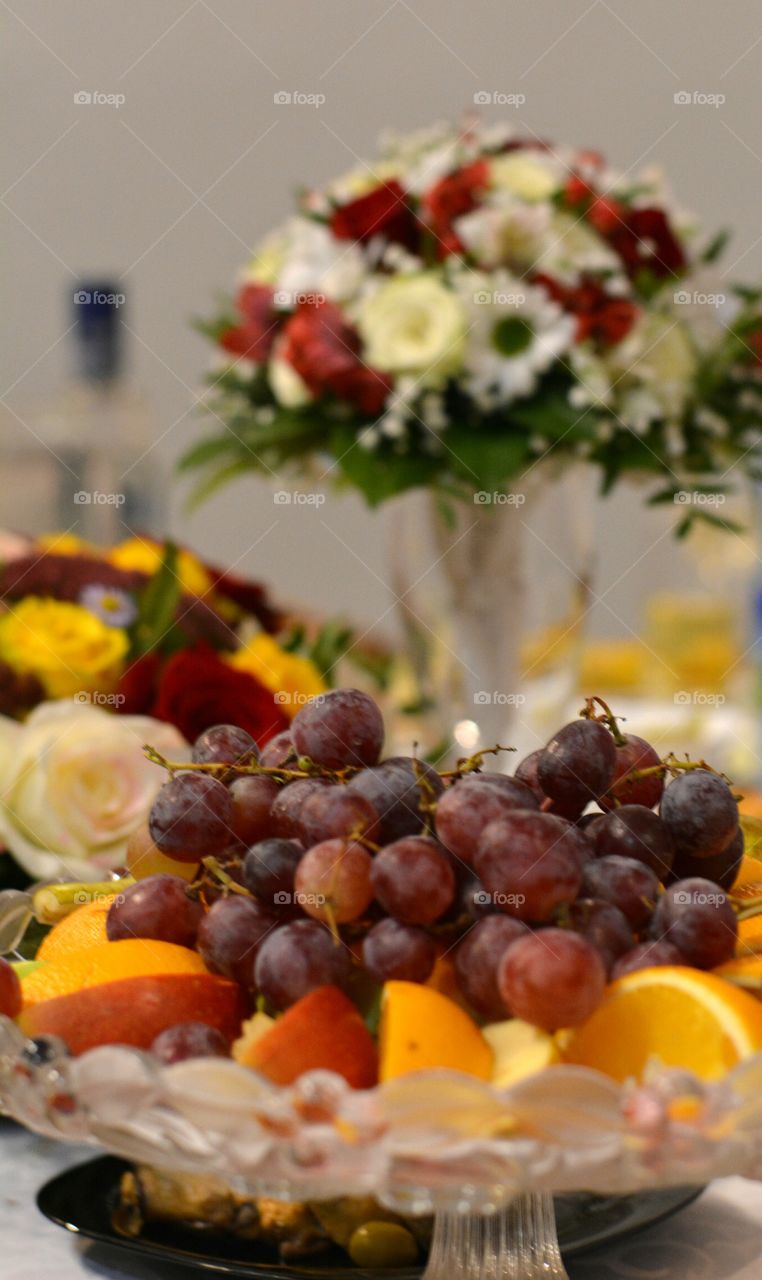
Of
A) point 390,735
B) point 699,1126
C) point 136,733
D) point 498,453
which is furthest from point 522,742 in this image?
point 699,1126

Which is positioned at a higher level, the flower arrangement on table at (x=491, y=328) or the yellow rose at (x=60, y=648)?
the flower arrangement on table at (x=491, y=328)

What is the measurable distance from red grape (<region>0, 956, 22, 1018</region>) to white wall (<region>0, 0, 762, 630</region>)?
182 cm

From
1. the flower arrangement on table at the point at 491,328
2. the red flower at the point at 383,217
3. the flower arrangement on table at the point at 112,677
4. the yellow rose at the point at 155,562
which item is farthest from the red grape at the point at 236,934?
the red flower at the point at 383,217

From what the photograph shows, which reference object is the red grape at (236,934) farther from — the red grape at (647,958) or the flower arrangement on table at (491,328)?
the flower arrangement on table at (491,328)

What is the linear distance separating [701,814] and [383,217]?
0.80 metres

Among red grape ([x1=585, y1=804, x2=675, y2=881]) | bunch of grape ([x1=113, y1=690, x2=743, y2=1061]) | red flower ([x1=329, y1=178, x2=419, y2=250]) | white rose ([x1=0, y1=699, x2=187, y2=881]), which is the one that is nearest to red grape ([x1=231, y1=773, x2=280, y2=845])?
bunch of grape ([x1=113, y1=690, x2=743, y2=1061])

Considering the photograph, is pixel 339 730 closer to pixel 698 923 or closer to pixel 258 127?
pixel 698 923

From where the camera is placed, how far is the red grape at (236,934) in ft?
1.46

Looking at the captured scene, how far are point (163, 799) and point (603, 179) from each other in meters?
0.88

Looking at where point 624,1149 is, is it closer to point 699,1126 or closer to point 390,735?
point 699,1126

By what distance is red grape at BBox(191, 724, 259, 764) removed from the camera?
20.6 inches

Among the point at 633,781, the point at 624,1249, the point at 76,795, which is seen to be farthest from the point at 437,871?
the point at 76,795

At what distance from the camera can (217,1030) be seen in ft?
1.43

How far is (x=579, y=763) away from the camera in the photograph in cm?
47
